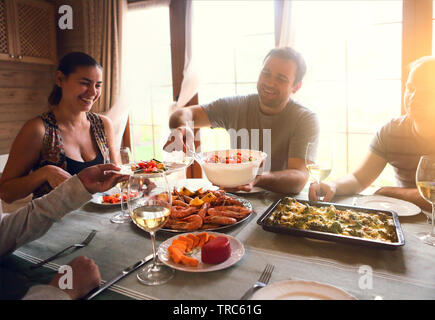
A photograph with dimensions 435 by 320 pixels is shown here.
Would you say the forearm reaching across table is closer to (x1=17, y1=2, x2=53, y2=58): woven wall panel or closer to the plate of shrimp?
the plate of shrimp

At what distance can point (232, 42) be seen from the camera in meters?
3.07

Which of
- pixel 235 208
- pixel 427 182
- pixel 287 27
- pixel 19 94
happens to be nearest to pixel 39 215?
pixel 235 208

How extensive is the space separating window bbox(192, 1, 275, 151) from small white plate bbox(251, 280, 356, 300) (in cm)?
259

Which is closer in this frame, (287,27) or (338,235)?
(338,235)

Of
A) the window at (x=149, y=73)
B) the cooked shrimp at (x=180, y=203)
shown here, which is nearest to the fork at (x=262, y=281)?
the cooked shrimp at (x=180, y=203)

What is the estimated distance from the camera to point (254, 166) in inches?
44.9

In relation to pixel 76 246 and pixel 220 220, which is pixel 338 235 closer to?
pixel 220 220

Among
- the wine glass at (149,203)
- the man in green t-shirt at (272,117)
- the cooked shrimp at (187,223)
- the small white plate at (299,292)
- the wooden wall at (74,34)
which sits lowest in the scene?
the small white plate at (299,292)

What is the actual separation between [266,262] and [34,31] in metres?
3.92

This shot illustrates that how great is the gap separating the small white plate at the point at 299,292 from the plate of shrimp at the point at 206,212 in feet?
1.27

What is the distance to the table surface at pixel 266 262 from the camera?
2.32ft

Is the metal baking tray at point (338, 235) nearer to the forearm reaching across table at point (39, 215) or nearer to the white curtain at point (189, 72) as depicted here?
the forearm reaching across table at point (39, 215)

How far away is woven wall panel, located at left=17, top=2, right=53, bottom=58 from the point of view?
133 inches
